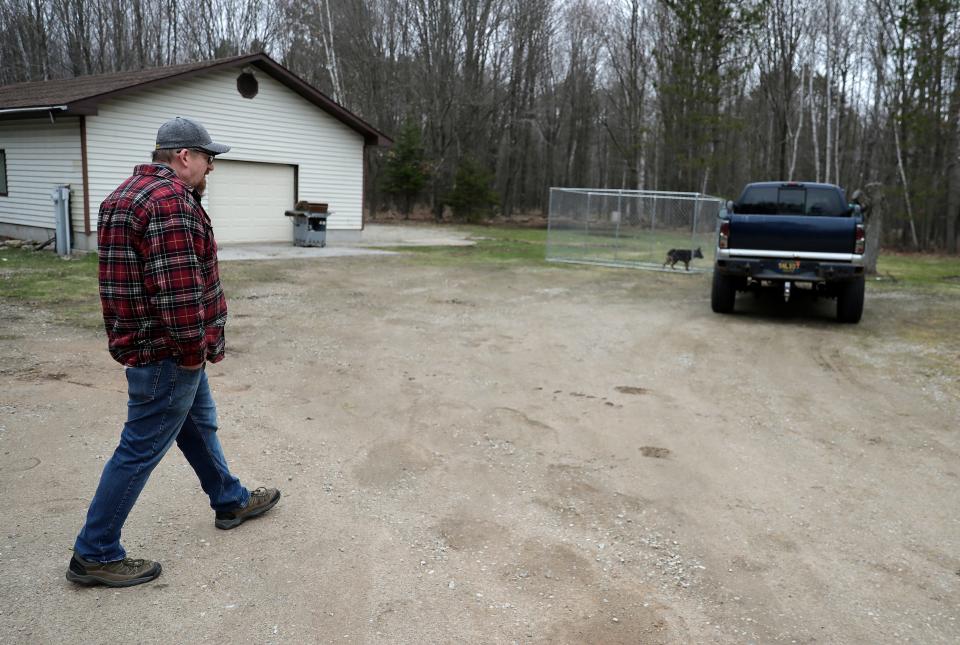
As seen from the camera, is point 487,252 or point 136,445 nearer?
point 136,445

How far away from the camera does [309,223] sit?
20.0 meters

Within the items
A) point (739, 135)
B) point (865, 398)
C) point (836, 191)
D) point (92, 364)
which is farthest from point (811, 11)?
point (92, 364)

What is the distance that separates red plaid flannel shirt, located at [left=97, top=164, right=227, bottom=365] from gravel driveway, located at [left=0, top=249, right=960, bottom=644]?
1.07 metres

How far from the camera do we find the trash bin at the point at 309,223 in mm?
19859

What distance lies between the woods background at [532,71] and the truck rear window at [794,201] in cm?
2010

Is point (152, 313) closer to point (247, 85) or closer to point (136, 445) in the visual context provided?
point (136, 445)

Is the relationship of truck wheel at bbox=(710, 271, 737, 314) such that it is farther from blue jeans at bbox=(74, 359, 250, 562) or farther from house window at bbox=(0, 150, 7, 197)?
house window at bbox=(0, 150, 7, 197)

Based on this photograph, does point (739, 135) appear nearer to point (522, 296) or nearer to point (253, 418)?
point (522, 296)

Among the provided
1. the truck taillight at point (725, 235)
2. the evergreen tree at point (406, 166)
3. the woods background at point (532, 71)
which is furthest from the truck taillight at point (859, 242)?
the evergreen tree at point (406, 166)

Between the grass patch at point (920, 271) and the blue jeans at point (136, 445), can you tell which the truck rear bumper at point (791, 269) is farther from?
the blue jeans at point (136, 445)

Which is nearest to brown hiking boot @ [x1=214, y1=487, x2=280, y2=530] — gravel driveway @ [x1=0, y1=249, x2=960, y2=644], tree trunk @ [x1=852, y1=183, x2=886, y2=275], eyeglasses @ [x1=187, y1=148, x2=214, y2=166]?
gravel driveway @ [x1=0, y1=249, x2=960, y2=644]

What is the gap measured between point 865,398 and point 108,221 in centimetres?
Result: 643

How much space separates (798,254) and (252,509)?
8840 millimetres

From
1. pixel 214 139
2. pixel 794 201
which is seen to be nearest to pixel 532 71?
pixel 214 139
